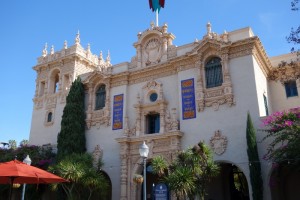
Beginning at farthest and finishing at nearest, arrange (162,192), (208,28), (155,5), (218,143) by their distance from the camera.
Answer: (155,5)
(208,28)
(218,143)
(162,192)

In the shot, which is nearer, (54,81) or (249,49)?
(249,49)

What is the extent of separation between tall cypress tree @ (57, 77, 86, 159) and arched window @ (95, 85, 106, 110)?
1334mm

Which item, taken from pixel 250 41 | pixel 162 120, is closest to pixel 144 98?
pixel 162 120

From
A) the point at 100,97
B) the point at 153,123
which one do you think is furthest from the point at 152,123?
the point at 100,97

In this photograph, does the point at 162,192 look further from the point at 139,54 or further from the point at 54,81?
the point at 54,81

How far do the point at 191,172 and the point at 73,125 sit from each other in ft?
44.8

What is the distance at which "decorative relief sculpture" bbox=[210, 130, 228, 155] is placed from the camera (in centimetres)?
2041

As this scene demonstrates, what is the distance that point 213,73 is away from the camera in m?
22.8

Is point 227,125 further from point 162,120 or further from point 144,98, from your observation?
point 144,98

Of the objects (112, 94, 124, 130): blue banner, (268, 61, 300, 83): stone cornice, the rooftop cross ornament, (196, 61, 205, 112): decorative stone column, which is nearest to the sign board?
(196, 61, 205, 112): decorative stone column

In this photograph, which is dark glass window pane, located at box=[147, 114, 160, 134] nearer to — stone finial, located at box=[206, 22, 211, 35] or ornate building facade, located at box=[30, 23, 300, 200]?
ornate building facade, located at box=[30, 23, 300, 200]

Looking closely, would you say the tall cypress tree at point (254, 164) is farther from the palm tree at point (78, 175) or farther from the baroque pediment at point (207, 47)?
the palm tree at point (78, 175)

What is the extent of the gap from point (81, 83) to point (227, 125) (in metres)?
13.9

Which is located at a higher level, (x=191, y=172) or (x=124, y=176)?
(x=191, y=172)
